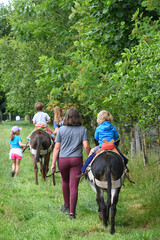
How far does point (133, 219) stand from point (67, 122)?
6.83 ft

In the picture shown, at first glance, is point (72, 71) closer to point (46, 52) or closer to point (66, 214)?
point (66, 214)

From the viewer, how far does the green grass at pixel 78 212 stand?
583 centimetres

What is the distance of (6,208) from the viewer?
765 centimetres

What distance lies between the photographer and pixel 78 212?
7207 millimetres

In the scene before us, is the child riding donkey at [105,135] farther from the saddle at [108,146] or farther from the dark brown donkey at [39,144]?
the dark brown donkey at [39,144]

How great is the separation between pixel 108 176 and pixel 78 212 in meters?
1.58

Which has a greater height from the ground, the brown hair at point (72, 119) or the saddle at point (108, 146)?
the brown hair at point (72, 119)

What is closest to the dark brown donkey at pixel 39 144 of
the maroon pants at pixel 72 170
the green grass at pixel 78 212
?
the green grass at pixel 78 212

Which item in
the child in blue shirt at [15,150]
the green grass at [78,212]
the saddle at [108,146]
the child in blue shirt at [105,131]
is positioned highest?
the child in blue shirt at [105,131]

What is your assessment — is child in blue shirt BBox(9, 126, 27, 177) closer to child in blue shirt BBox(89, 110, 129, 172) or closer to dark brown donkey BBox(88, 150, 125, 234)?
child in blue shirt BBox(89, 110, 129, 172)

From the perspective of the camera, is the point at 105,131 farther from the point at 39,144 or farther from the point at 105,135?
the point at 39,144

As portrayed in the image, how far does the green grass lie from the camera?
Answer: 19.1 feet

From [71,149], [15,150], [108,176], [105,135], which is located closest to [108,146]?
[105,135]

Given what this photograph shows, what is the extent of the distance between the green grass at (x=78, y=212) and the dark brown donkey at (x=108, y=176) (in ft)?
1.26
